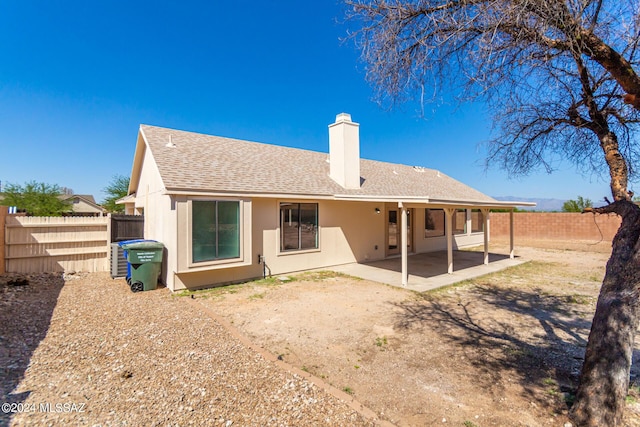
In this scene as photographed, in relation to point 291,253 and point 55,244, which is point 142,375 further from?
point 55,244

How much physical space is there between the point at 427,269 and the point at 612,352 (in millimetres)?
7794

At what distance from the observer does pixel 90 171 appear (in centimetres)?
2344

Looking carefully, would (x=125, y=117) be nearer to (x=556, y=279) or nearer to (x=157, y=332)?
(x=157, y=332)

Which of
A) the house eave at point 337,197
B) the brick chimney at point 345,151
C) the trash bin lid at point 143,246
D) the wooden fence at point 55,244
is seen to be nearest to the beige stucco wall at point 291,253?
the house eave at point 337,197

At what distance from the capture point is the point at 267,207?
9.08m

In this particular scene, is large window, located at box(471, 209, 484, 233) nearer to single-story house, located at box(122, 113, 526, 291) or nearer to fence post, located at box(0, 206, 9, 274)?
single-story house, located at box(122, 113, 526, 291)

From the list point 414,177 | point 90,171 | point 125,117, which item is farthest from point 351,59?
point 90,171

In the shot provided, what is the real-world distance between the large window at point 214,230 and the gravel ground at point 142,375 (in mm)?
1820

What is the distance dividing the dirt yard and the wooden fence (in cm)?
519

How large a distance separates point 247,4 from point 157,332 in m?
10.4

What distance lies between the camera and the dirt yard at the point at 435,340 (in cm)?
304

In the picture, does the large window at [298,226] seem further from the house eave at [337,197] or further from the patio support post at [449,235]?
the patio support post at [449,235]

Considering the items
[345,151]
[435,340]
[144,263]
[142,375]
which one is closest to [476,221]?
[345,151]

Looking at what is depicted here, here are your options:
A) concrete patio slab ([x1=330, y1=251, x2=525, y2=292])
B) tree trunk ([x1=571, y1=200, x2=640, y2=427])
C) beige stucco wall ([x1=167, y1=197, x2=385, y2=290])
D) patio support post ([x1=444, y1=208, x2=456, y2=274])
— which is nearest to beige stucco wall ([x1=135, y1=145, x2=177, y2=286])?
beige stucco wall ([x1=167, y1=197, x2=385, y2=290])
